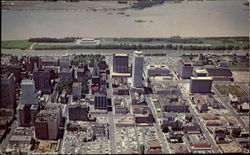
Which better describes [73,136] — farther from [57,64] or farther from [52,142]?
[57,64]

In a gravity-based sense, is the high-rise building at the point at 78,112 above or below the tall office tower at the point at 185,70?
below

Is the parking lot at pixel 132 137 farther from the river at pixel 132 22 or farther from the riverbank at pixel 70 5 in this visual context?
the riverbank at pixel 70 5

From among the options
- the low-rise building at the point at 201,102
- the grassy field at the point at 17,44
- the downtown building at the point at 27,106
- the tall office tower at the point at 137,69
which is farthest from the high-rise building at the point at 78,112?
the grassy field at the point at 17,44

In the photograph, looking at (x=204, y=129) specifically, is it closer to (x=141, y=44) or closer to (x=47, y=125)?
(x=47, y=125)

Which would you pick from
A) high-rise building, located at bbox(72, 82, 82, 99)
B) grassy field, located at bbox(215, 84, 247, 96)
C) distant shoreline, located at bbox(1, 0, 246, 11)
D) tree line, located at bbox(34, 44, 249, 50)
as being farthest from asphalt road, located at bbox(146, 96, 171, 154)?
distant shoreline, located at bbox(1, 0, 246, 11)

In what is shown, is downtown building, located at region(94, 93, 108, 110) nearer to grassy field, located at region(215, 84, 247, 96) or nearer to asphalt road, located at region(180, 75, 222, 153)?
asphalt road, located at region(180, 75, 222, 153)
